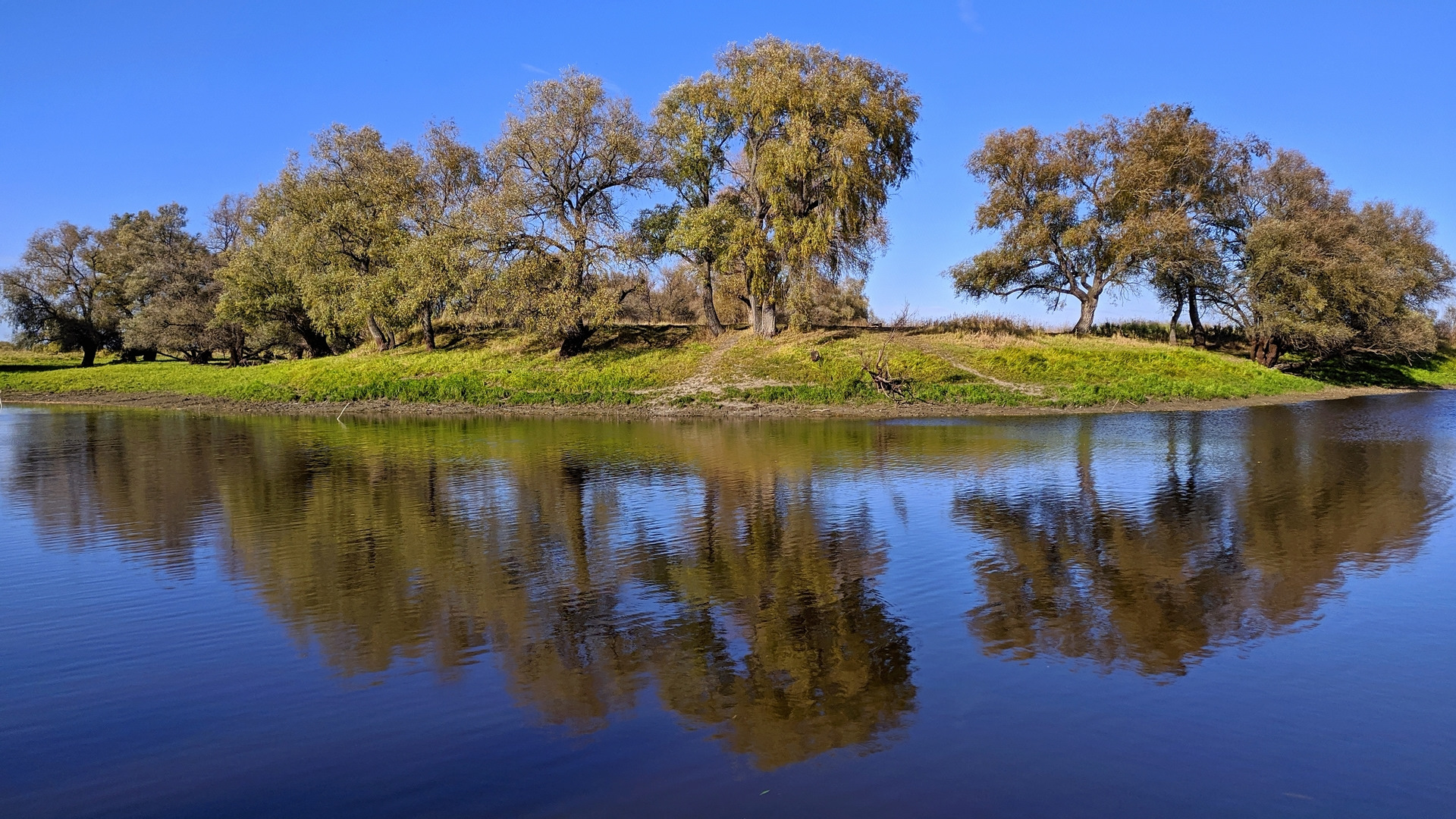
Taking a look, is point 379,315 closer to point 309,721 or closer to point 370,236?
point 370,236

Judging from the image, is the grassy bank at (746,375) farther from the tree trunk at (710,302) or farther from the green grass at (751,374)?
the tree trunk at (710,302)

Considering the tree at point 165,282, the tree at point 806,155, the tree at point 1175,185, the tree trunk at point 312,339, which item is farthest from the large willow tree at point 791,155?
the tree at point 165,282

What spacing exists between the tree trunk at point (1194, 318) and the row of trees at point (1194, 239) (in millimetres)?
219

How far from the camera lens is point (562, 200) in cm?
4444

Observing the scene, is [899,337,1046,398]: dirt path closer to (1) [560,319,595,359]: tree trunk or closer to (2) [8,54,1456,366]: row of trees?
(2) [8,54,1456,366]: row of trees

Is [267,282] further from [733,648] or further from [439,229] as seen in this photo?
[733,648]

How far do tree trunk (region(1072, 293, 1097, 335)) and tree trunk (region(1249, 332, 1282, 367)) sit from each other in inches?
355

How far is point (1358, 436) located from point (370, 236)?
44798 millimetres

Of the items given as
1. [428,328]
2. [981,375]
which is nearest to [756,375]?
[981,375]

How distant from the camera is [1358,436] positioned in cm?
2617

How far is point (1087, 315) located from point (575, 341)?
27.5 m

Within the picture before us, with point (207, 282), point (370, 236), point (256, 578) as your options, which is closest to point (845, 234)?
point (370, 236)

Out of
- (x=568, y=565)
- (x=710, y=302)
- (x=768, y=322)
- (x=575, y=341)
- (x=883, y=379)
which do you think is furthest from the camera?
(x=710, y=302)

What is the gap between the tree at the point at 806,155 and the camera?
41188 millimetres
